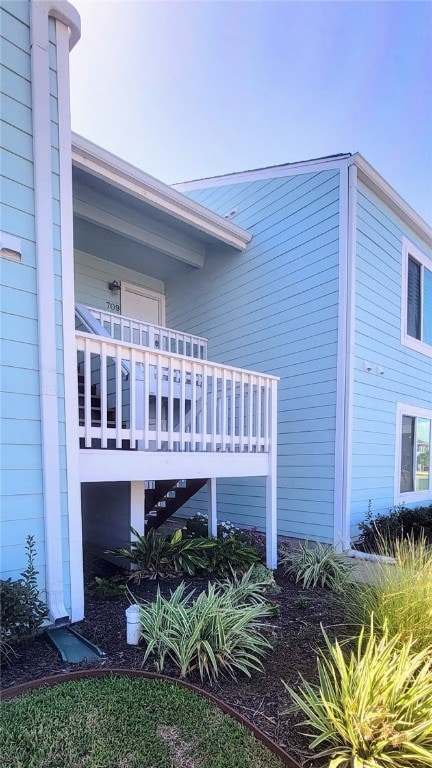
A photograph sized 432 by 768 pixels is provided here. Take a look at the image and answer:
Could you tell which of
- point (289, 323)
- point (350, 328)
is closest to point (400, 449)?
point (350, 328)

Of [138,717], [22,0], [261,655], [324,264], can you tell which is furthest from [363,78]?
[138,717]

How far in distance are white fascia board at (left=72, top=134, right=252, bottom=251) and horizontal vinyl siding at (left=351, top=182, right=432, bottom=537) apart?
207 centimetres

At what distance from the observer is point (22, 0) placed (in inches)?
127

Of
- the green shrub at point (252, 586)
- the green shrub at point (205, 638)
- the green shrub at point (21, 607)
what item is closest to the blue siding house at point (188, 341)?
the green shrub at point (21, 607)

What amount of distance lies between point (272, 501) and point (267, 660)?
2.37 m

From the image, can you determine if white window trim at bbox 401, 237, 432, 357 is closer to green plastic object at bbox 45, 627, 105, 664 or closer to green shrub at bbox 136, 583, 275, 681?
green shrub at bbox 136, 583, 275, 681

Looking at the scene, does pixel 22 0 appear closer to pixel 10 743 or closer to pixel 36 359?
pixel 36 359

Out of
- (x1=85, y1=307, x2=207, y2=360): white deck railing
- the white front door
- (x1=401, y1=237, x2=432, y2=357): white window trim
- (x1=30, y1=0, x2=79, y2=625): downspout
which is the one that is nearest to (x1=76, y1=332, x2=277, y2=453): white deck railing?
(x1=30, y1=0, x2=79, y2=625): downspout

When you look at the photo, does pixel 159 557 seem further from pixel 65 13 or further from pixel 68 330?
pixel 65 13

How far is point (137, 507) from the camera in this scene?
4703 millimetres

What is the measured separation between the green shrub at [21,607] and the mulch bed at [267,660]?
123 mm

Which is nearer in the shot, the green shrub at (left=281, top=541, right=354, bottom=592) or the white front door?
the green shrub at (left=281, top=541, right=354, bottom=592)

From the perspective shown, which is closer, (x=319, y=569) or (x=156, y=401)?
(x=156, y=401)

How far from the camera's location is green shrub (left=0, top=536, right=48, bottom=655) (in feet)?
8.89
